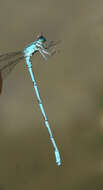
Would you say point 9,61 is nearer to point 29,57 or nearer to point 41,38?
point 29,57

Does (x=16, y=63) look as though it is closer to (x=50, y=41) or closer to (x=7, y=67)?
(x=7, y=67)

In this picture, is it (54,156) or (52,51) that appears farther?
(54,156)

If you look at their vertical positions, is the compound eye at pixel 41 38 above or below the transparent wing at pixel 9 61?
above

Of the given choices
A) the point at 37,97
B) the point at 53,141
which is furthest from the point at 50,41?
the point at 53,141

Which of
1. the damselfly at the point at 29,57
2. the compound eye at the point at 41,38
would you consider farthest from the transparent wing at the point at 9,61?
the compound eye at the point at 41,38

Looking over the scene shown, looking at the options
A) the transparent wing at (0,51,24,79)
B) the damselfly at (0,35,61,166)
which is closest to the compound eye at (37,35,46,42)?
the damselfly at (0,35,61,166)

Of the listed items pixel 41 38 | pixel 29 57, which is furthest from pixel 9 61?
pixel 41 38

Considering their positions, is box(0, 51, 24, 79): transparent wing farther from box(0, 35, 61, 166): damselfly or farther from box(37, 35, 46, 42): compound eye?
box(37, 35, 46, 42): compound eye

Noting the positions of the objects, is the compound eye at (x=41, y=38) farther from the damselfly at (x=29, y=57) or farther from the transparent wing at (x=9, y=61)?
the transparent wing at (x=9, y=61)

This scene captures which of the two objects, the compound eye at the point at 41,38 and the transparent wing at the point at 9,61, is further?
the transparent wing at the point at 9,61
